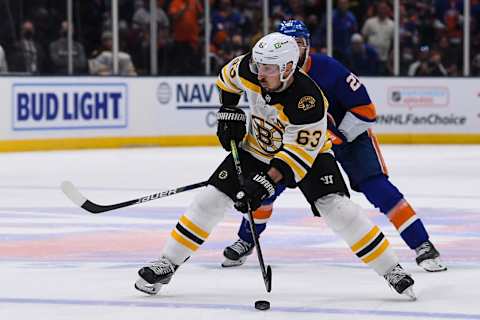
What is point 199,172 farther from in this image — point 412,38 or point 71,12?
point 412,38

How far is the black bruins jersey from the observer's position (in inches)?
194

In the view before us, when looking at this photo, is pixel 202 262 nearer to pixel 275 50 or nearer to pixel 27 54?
pixel 275 50

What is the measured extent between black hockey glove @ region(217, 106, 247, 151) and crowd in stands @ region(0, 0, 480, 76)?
934 centimetres

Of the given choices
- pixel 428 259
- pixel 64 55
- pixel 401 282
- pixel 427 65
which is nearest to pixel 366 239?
pixel 401 282

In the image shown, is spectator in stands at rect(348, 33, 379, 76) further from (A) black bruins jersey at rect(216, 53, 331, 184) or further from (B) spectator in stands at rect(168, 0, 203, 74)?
(A) black bruins jersey at rect(216, 53, 331, 184)

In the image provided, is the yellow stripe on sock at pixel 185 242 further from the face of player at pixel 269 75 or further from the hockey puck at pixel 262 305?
the face of player at pixel 269 75

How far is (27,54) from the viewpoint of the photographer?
14586 millimetres

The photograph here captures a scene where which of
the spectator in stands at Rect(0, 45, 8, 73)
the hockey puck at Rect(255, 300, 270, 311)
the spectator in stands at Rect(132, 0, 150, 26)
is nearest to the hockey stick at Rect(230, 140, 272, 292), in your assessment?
the hockey puck at Rect(255, 300, 270, 311)

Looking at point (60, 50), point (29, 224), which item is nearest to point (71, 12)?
point (60, 50)

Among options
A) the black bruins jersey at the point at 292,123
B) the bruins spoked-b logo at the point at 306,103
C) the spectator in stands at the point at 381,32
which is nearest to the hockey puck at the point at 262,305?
the black bruins jersey at the point at 292,123

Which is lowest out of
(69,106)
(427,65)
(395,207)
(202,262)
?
(69,106)

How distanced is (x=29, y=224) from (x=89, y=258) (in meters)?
1.55

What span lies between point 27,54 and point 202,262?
8939 millimetres

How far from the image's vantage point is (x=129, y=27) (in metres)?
15.9
